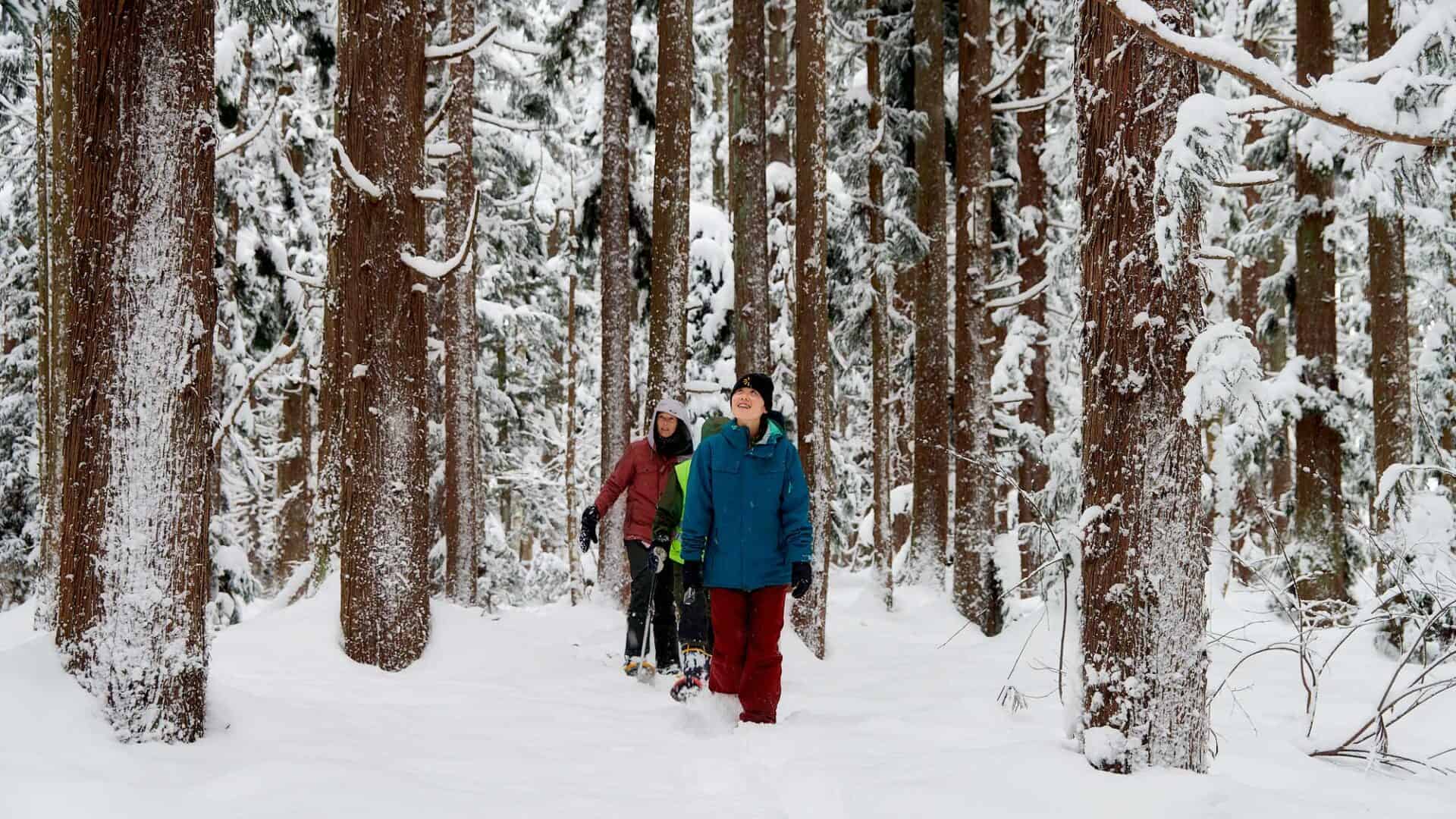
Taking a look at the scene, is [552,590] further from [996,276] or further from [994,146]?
[994,146]

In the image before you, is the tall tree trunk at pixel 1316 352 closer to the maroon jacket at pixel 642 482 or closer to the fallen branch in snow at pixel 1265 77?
the maroon jacket at pixel 642 482

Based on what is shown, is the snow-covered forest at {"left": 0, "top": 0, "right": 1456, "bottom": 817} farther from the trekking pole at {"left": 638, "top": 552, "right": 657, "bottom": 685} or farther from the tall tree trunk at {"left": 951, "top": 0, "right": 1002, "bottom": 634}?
the trekking pole at {"left": 638, "top": 552, "right": 657, "bottom": 685}

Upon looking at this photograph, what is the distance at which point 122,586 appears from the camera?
3.84 m

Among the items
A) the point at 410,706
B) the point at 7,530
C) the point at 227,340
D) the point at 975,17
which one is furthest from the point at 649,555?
the point at 7,530

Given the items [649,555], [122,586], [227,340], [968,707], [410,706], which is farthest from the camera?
[227,340]

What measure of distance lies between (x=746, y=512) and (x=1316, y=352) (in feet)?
29.7

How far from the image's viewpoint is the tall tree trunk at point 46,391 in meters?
10.0

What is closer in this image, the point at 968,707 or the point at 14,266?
the point at 968,707

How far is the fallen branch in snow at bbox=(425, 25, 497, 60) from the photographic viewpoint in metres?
6.51

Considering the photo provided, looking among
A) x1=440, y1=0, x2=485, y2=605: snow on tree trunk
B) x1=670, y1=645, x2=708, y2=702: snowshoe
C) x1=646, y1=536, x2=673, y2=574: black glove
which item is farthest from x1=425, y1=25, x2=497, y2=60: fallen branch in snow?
x1=440, y1=0, x2=485, y2=605: snow on tree trunk

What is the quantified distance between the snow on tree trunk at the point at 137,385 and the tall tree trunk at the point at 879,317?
11033mm

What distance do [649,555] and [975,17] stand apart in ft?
29.4

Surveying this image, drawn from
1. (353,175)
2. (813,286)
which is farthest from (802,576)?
(813,286)

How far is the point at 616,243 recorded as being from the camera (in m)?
13.0
